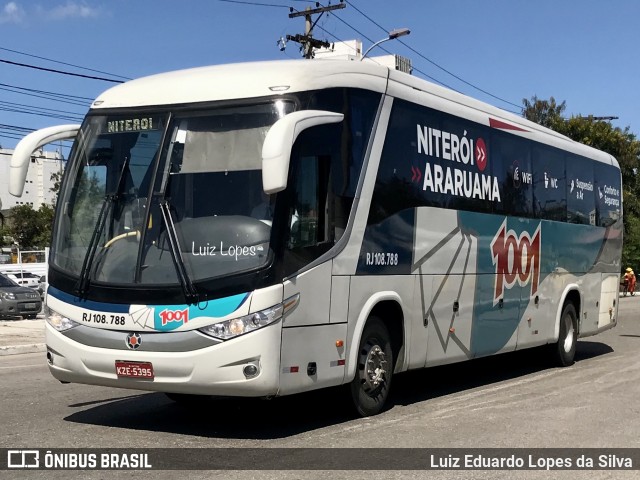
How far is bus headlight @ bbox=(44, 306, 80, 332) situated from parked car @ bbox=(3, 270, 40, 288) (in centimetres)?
3084

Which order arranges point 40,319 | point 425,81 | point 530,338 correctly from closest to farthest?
point 425,81 → point 530,338 → point 40,319

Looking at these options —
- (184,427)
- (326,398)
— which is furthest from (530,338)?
(184,427)

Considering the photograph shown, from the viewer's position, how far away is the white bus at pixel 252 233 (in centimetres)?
762

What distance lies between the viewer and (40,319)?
26.7m

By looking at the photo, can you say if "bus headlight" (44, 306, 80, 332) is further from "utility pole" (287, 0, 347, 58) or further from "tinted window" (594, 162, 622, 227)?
"utility pole" (287, 0, 347, 58)

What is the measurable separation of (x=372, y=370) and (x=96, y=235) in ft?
10.3

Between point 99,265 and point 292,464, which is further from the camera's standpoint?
Result: point 99,265

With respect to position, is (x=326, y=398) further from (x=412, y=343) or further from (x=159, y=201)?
(x=159, y=201)

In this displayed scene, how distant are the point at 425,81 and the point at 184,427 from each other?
4956 millimetres

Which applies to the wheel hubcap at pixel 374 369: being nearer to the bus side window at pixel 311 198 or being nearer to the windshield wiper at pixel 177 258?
the bus side window at pixel 311 198

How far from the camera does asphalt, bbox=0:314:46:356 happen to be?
17.7 meters

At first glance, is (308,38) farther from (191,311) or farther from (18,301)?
(191,311)

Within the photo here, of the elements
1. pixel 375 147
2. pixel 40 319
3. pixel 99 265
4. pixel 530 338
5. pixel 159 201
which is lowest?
pixel 40 319

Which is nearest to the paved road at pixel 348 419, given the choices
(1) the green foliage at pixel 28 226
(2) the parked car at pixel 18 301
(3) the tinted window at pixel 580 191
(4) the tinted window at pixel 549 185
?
(4) the tinted window at pixel 549 185
